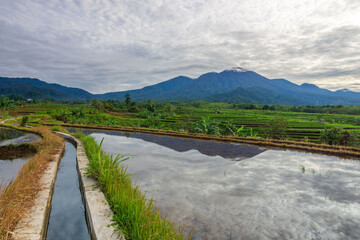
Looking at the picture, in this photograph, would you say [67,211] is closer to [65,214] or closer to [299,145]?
[65,214]

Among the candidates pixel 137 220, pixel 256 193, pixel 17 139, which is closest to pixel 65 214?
pixel 137 220

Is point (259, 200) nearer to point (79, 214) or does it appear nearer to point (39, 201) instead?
point (79, 214)

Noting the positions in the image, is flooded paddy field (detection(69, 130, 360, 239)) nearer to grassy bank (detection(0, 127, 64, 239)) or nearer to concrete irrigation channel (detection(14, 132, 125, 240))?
concrete irrigation channel (detection(14, 132, 125, 240))

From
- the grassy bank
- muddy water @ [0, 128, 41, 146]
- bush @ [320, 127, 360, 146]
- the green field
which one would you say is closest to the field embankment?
the green field

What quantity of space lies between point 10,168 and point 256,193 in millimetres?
7053

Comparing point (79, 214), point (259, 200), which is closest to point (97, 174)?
point (79, 214)

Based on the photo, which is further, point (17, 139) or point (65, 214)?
point (17, 139)

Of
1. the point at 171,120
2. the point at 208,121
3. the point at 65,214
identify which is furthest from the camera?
the point at 171,120

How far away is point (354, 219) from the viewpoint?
12.0ft

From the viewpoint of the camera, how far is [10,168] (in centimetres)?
602

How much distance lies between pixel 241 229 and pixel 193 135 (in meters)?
9.48

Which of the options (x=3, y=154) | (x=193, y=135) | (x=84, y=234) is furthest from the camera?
(x=193, y=135)

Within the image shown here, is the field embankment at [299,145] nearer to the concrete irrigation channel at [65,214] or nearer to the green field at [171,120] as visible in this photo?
the green field at [171,120]

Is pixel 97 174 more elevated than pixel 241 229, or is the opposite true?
pixel 97 174
